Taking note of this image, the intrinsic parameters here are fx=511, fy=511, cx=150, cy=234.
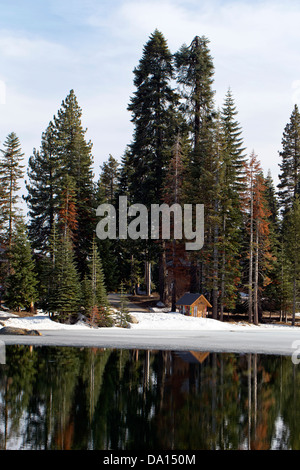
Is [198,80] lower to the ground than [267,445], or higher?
higher

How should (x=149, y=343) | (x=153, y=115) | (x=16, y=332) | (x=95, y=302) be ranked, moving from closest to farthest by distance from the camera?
1. (x=149, y=343)
2. (x=16, y=332)
3. (x=95, y=302)
4. (x=153, y=115)

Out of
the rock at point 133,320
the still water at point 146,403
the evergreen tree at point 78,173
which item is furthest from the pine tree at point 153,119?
the still water at point 146,403

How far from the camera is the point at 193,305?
45.1 meters

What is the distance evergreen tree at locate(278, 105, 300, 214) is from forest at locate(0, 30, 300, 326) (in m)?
15.6

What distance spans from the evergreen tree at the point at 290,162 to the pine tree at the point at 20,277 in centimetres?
3961

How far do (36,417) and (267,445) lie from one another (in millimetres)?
5187

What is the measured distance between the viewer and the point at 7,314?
39.8 metres

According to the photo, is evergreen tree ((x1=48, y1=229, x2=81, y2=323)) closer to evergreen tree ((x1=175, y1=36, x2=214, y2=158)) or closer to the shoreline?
the shoreline

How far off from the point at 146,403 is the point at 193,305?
32.2 meters

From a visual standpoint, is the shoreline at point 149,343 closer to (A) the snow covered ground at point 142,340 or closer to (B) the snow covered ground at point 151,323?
(A) the snow covered ground at point 142,340

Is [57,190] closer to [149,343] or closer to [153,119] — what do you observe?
[153,119]

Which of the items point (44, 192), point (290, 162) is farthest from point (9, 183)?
point (290, 162)

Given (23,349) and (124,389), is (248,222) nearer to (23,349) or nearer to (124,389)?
(23,349)

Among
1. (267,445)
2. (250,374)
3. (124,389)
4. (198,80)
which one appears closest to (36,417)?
(124,389)
